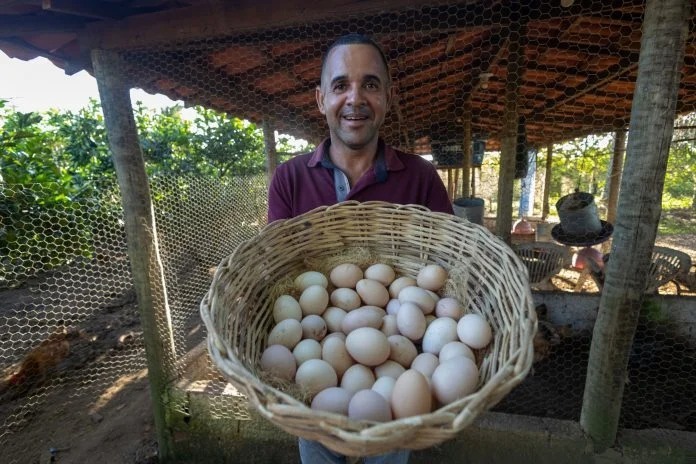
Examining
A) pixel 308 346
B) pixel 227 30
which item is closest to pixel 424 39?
pixel 227 30

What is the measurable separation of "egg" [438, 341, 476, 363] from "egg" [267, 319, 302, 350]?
41 cm

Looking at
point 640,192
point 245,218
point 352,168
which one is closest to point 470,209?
point 245,218

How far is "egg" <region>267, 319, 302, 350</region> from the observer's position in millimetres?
1052

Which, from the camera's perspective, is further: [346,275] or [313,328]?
[346,275]

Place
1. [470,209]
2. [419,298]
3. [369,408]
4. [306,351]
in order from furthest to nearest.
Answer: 1. [470,209]
2. [419,298]
3. [306,351]
4. [369,408]

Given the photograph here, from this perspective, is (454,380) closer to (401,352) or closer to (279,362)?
(401,352)

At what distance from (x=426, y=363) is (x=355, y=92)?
858 mm

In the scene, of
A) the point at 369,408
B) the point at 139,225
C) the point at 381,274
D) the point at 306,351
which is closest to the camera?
the point at 369,408

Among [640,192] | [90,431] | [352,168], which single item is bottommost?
[90,431]

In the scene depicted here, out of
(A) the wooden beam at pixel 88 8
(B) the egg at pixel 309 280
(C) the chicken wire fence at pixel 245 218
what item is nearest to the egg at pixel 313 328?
(B) the egg at pixel 309 280

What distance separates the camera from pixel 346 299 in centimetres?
120

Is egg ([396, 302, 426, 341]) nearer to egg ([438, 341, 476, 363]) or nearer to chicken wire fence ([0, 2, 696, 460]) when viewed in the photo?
egg ([438, 341, 476, 363])

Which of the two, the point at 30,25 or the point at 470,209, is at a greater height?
the point at 30,25

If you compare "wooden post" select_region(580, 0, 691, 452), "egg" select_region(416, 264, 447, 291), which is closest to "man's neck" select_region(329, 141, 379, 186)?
"egg" select_region(416, 264, 447, 291)
